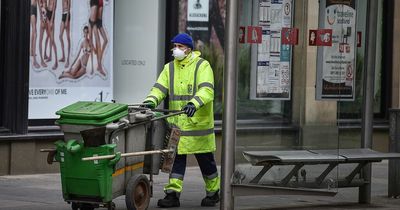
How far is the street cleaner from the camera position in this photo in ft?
32.0

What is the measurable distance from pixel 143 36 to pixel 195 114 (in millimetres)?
4108

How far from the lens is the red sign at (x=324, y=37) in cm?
988

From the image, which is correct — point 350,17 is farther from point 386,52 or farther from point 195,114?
point 386,52

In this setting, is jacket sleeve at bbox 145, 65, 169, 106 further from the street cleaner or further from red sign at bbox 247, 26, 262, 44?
red sign at bbox 247, 26, 262, 44

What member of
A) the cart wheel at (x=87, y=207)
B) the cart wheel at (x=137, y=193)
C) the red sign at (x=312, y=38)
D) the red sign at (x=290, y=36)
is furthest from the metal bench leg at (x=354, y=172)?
the cart wheel at (x=87, y=207)

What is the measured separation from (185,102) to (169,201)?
0.99 meters

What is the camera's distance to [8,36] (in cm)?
1211

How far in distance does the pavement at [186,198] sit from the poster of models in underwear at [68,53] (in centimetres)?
108

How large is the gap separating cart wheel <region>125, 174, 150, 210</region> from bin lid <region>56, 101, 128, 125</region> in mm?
624

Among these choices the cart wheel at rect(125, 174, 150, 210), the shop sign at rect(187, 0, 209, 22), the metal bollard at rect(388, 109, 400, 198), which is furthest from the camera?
the shop sign at rect(187, 0, 209, 22)

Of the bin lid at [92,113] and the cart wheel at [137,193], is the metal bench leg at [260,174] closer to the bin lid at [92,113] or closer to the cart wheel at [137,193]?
the cart wheel at [137,193]

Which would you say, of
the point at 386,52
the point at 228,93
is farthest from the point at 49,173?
the point at 386,52

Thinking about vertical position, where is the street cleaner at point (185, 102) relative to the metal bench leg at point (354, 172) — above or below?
above

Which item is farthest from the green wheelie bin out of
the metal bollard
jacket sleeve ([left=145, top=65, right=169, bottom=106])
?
the metal bollard
